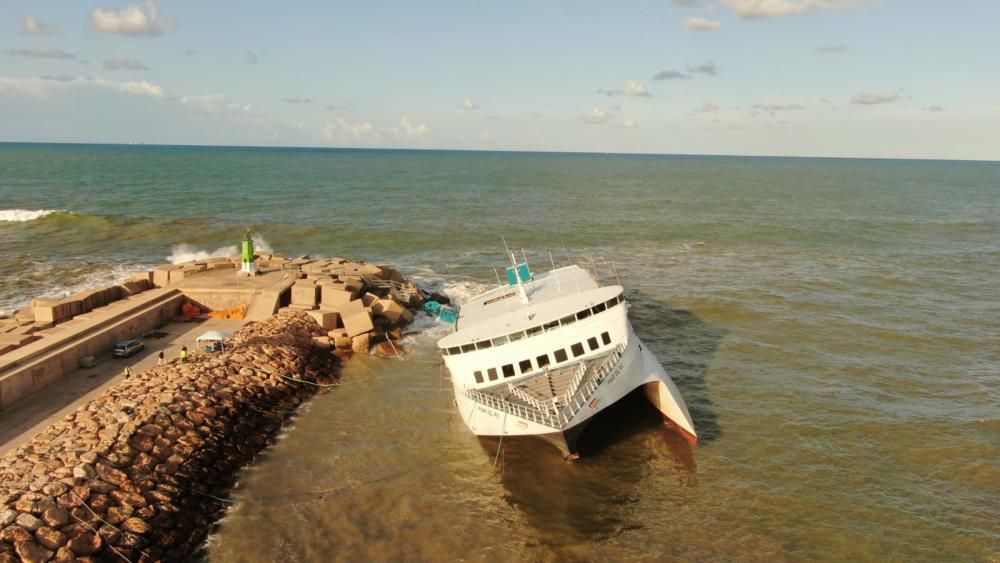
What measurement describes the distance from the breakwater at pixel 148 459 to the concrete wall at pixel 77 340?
3.02 metres

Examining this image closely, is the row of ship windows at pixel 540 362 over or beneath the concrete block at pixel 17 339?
over

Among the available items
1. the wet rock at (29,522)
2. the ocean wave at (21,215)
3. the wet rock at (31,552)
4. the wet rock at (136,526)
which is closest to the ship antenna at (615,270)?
A: the wet rock at (136,526)

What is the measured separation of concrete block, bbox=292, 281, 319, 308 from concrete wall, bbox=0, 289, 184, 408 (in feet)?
19.5

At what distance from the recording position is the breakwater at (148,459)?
14.8 meters

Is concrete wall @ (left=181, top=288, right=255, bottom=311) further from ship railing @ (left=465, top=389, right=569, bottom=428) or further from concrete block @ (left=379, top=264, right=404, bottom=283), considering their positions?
ship railing @ (left=465, top=389, right=569, bottom=428)

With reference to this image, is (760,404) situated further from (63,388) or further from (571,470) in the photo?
(63,388)

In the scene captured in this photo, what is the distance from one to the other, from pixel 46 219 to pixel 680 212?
74.5 m

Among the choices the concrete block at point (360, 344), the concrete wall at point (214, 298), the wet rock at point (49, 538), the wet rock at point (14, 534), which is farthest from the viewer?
the concrete wall at point (214, 298)

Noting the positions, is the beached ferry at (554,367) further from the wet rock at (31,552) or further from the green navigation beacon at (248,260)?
the green navigation beacon at (248,260)

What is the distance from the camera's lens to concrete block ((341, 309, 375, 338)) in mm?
30703

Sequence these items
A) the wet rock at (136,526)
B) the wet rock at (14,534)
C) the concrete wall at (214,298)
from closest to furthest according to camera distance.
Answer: the wet rock at (14,534) < the wet rock at (136,526) < the concrete wall at (214,298)

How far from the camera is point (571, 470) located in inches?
806

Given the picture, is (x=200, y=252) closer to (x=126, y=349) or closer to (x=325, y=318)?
(x=325, y=318)

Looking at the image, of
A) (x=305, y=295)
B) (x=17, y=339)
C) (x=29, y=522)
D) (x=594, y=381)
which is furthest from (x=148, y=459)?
(x=305, y=295)
